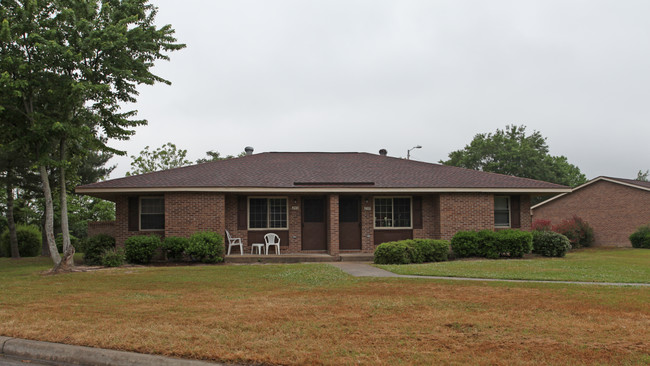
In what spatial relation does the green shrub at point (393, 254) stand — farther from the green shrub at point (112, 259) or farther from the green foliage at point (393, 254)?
the green shrub at point (112, 259)

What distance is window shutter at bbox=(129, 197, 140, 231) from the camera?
17.9 metres

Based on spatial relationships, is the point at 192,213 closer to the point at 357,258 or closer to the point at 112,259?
the point at 112,259

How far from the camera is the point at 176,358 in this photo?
5.08 metres

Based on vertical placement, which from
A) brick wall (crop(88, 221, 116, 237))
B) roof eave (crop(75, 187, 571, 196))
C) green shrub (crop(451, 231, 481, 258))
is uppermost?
roof eave (crop(75, 187, 571, 196))

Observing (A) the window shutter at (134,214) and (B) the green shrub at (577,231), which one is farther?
(B) the green shrub at (577,231)

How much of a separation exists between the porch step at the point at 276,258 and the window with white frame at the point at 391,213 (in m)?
2.97

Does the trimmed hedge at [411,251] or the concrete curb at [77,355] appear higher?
the trimmed hedge at [411,251]

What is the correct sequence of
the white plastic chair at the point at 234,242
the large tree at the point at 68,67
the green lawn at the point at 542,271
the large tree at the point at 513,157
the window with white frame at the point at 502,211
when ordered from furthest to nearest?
the large tree at the point at 513,157
the window with white frame at the point at 502,211
the white plastic chair at the point at 234,242
the large tree at the point at 68,67
the green lawn at the point at 542,271

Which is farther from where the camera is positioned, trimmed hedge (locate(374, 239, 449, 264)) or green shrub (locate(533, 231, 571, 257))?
green shrub (locate(533, 231, 571, 257))

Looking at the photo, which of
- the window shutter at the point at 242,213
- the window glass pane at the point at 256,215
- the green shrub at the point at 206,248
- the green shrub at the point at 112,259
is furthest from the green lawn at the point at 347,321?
the window glass pane at the point at 256,215

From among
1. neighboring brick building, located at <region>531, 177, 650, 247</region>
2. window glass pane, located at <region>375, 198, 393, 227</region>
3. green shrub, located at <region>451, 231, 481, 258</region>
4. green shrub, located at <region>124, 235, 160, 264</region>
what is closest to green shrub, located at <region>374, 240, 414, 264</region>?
green shrub, located at <region>451, 231, 481, 258</region>

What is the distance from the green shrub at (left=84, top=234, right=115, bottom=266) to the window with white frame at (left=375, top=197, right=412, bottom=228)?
10.2 metres

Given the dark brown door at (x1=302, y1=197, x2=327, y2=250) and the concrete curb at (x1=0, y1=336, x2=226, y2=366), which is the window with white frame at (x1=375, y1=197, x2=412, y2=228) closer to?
the dark brown door at (x1=302, y1=197, x2=327, y2=250)

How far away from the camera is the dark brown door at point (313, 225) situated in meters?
18.9
